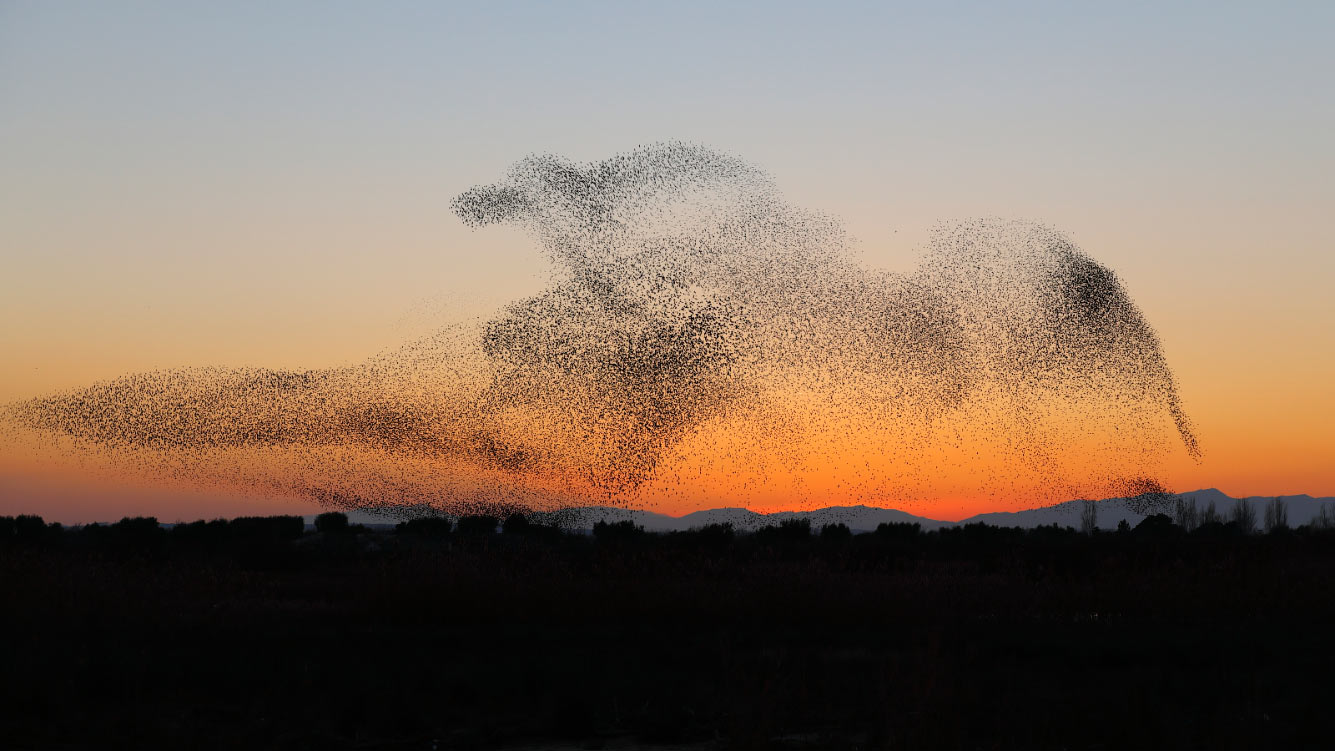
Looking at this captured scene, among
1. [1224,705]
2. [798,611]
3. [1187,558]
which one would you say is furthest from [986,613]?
[1187,558]

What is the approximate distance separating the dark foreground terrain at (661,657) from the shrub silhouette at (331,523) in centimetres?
3560

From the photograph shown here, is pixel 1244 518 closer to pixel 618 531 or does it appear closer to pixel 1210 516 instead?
pixel 1210 516

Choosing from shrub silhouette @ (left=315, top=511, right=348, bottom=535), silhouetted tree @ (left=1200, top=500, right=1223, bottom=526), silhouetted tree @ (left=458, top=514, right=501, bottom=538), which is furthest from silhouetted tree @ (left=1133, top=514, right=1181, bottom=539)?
shrub silhouette @ (left=315, top=511, right=348, bottom=535)

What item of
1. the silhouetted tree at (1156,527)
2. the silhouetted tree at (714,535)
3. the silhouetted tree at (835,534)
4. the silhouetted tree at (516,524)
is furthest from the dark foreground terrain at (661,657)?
the silhouetted tree at (1156,527)

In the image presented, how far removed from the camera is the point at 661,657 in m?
13.9

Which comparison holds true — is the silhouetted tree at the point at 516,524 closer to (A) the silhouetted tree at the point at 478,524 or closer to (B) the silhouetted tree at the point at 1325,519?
(A) the silhouetted tree at the point at 478,524

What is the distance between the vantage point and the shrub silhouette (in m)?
60.3

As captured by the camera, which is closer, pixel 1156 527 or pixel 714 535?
pixel 714 535

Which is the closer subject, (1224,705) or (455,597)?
(1224,705)

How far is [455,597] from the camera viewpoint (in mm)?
18141

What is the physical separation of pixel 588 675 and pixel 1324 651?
1009 cm

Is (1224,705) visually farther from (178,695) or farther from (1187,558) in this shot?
(1187,558)

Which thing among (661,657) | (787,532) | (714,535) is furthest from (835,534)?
(661,657)

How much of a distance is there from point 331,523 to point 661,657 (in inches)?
2120
